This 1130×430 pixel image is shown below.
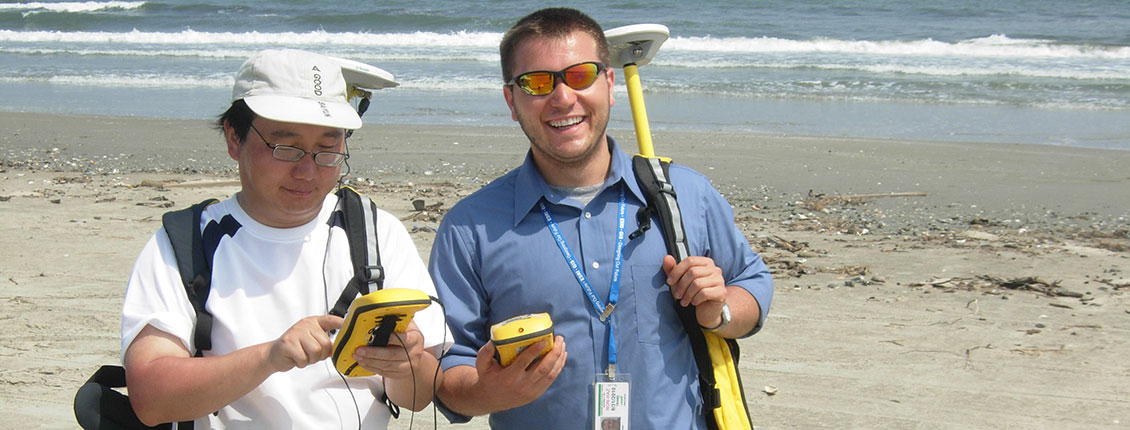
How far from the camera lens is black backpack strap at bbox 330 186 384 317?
260 cm

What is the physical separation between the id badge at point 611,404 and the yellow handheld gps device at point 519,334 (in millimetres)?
340

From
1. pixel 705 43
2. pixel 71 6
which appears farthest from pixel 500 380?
pixel 71 6

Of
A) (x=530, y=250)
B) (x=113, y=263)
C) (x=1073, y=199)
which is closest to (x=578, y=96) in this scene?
(x=530, y=250)

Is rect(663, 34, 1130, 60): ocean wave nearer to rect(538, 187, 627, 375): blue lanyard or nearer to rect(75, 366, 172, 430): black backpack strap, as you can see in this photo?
rect(538, 187, 627, 375): blue lanyard

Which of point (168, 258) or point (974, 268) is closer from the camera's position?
point (168, 258)

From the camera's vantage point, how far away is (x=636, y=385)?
2.91 meters

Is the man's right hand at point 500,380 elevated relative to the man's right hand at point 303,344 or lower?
lower

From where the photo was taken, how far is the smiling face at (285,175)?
2633 millimetres

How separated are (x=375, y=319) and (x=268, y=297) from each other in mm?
418

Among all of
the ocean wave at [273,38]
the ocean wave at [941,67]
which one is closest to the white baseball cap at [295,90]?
the ocean wave at [941,67]

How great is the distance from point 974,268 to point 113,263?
19.1 ft

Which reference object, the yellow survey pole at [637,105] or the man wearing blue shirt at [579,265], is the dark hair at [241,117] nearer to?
the man wearing blue shirt at [579,265]

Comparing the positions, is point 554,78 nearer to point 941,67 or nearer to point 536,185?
point 536,185

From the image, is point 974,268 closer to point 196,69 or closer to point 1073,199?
point 1073,199
